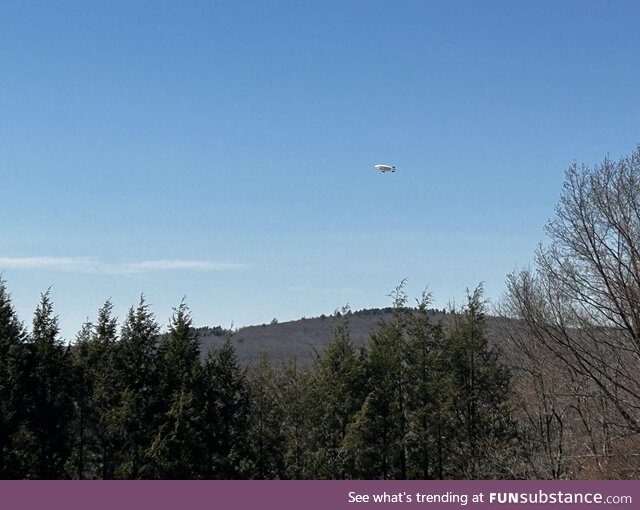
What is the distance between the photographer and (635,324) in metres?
21.4

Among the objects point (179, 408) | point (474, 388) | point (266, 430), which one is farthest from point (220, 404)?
point (474, 388)

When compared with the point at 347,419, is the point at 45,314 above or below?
above

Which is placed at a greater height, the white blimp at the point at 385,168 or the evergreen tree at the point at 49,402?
the white blimp at the point at 385,168

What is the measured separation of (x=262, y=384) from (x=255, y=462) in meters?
6.20

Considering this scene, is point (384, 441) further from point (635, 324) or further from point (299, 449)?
point (635, 324)

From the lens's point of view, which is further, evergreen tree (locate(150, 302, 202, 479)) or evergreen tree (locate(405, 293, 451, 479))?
evergreen tree (locate(405, 293, 451, 479))

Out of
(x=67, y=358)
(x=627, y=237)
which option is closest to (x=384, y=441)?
(x=67, y=358)

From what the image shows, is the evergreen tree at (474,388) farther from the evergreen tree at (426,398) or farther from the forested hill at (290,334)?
the forested hill at (290,334)

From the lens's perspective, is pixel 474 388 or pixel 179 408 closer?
pixel 179 408

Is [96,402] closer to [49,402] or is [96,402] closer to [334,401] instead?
[49,402]

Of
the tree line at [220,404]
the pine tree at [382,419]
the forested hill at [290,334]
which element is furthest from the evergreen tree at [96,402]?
the forested hill at [290,334]

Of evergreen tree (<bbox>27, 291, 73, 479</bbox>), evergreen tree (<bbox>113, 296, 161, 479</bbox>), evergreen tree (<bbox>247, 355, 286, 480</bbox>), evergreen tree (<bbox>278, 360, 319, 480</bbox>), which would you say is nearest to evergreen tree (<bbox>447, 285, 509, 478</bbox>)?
evergreen tree (<bbox>278, 360, 319, 480</bbox>)

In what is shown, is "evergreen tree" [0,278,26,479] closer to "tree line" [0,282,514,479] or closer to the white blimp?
"tree line" [0,282,514,479]
